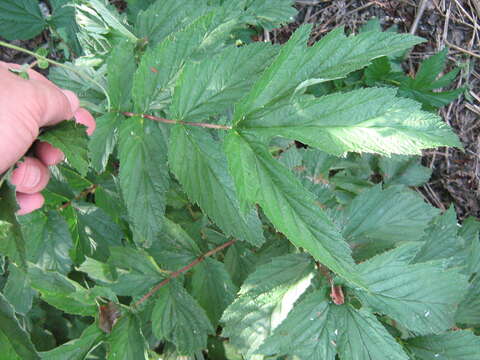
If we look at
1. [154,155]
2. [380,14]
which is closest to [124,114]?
[154,155]

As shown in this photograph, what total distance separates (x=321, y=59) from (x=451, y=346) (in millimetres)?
892

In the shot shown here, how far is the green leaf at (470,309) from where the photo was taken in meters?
1.31

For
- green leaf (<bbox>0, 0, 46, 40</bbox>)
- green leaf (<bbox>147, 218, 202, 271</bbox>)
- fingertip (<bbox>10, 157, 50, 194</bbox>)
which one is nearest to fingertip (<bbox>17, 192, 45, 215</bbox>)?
fingertip (<bbox>10, 157, 50, 194</bbox>)

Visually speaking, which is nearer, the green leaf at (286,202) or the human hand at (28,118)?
the green leaf at (286,202)

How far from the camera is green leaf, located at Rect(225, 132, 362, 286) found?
75cm

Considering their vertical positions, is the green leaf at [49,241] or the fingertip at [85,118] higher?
the fingertip at [85,118]

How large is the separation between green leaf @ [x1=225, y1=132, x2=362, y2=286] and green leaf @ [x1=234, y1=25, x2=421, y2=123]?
9 centimetres

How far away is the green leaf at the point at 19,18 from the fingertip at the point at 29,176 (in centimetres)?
95

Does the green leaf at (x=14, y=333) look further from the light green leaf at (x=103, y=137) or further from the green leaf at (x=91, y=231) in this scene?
the green leaf at (x=91, y=231)

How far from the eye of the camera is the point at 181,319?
131 cm

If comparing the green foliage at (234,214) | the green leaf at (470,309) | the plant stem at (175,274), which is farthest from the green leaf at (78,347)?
the green leaf at (470,309)

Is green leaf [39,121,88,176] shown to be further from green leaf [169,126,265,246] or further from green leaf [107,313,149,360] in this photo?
green leaf [107,313,149,360]

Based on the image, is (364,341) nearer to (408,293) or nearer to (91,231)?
(408,293)

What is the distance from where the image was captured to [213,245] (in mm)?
1561
